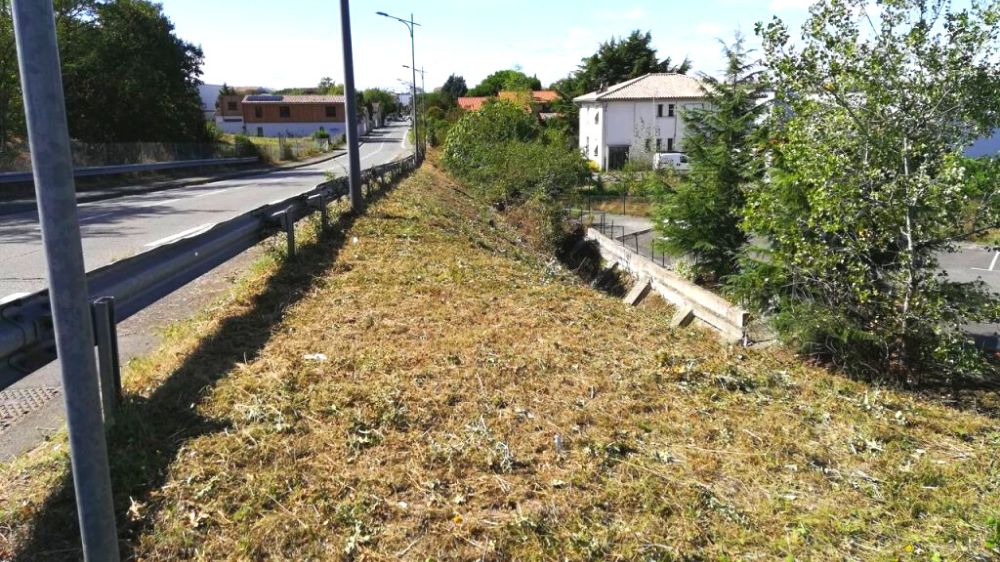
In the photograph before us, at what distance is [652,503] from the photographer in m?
3.15

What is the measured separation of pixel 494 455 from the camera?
136 inches

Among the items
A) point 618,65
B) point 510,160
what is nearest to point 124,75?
point 510,160

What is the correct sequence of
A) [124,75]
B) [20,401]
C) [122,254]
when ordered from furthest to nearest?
[124,75] → [122,254] → [20,401]

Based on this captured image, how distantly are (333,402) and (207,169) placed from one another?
33353mm

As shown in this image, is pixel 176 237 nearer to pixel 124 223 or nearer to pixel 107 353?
pixel 124 223

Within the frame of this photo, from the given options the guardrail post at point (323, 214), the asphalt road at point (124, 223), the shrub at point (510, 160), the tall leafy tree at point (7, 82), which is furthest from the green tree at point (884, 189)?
the tall leafy tree at point (7, 82)

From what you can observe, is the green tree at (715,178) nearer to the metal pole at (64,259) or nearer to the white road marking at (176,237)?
the white road marking at (176,237)

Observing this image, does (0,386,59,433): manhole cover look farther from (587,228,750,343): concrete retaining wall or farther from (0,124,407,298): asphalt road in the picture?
(587,228,750,343): concrete retaining wall

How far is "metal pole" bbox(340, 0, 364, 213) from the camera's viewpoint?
1059 centimetres

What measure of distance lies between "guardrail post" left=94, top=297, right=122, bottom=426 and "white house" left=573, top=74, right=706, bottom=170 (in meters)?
48.4

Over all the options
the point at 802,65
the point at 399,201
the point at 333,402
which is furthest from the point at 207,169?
the point at 333,402

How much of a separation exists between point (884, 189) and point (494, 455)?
6.13 m

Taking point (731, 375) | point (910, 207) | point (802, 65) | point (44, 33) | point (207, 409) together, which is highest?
point (802, 65)

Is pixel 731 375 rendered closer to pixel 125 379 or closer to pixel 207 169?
pixel 125 379
